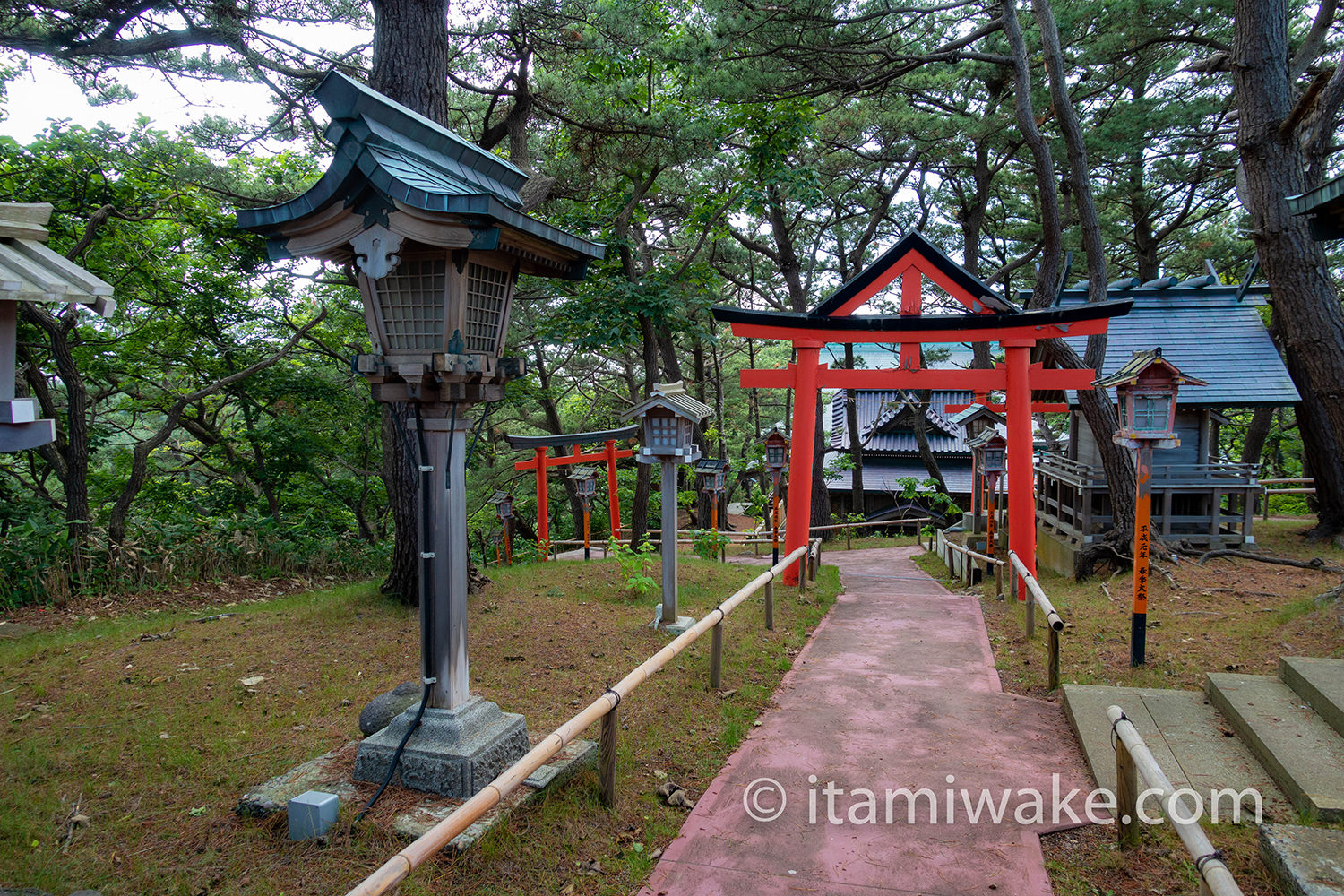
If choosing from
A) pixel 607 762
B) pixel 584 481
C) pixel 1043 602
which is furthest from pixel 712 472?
pixel 607 762

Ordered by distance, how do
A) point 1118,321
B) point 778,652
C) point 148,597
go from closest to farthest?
point 778,652 < point 148,597 < point 1118,321

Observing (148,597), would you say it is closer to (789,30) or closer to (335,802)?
(335,802)

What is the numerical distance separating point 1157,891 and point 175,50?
12.6 meters

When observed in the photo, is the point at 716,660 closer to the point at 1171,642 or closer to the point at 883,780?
the point at 883,780

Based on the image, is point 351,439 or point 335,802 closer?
point 335,802

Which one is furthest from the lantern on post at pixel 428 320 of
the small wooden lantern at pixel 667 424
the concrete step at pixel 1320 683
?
the concrete step at pixel 1320 683

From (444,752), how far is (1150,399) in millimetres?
6102

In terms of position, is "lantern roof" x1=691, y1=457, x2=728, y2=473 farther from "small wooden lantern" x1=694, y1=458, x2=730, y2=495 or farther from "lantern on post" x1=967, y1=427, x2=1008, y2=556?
"lantern on post" x1=967, y1=427, x2=1008, y2=556

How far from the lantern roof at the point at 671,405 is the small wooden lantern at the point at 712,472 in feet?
25.0

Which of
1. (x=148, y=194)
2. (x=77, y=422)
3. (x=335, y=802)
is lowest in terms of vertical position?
(x=335, y=802)

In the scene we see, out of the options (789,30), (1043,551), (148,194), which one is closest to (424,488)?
(148,194)

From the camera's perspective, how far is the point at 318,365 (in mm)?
14859

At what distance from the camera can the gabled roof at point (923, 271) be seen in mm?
9906

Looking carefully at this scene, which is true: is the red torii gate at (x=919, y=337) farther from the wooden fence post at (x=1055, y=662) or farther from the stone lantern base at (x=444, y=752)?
the stone lantern base at (x=444, y=752)
